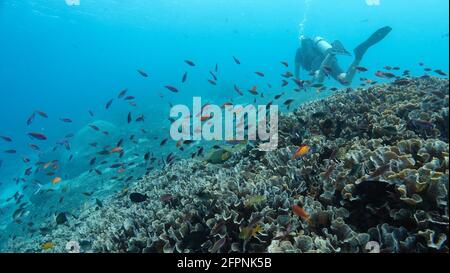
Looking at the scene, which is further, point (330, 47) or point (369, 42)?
point (369, 42)

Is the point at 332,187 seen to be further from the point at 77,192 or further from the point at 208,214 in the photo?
the point at 77,192

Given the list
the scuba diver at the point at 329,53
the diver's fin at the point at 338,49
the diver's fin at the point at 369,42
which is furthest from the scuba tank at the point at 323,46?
the diver's fin at the point at 369,42

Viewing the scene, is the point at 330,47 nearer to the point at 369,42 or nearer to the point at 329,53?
the point at 329,53

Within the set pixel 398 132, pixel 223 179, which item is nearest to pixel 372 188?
→ pixel 398 132

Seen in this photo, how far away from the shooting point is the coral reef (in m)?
3.27

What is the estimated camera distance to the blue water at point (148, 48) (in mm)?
44812

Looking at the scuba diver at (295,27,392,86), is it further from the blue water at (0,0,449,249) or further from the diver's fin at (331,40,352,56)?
the blue water at (0,0,449,249)

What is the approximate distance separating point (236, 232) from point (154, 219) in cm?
184

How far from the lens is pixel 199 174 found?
292 inches

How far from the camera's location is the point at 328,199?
4027 millimetres

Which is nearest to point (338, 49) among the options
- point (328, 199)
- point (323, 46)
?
point (323, 46)

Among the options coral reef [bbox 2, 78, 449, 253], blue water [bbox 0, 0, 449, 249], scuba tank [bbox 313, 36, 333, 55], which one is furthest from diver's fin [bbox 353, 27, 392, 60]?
coral reef [bbox 2, 78, 449, 253]

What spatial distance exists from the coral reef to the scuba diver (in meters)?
8.32

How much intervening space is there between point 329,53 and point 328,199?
1197 centimetres
